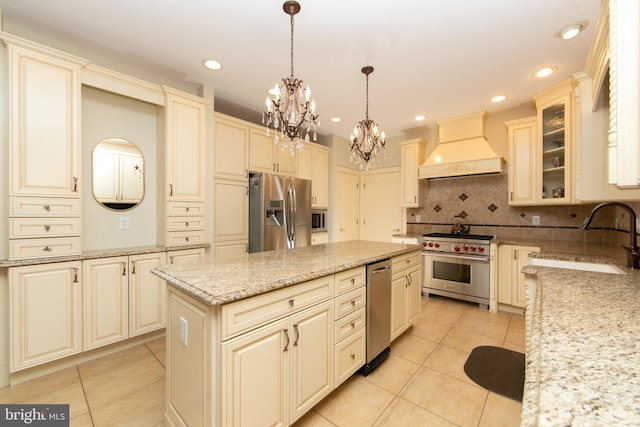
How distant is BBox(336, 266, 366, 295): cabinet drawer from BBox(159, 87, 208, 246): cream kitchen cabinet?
1.90 metres

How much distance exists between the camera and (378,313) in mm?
2164

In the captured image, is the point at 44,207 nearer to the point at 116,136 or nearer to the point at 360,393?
the point at 116,136

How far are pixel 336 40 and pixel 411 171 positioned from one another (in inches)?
108

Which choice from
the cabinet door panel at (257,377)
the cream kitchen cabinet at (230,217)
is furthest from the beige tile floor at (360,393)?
the cream kitchen cabinet at (230,217)

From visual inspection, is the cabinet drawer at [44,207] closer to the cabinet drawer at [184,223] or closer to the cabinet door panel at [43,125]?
the cabinet door panel at [43,125]

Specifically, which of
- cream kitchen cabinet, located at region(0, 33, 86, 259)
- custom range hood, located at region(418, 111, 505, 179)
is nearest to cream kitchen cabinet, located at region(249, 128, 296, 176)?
cream kitchen cabinet, located at region(0, 33, 86, 259)

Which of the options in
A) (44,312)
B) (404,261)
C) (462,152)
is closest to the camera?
(44,312)

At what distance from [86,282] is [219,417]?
1864mm

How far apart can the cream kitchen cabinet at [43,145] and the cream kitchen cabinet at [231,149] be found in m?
1.30

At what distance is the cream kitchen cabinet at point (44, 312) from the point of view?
1.94 m

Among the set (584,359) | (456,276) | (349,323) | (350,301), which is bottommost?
(456,276)

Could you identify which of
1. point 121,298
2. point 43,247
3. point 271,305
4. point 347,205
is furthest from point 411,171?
point 43,247

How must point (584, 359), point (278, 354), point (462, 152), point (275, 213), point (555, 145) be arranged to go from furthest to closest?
point (462, 152)
point (275, 213)
point (555, 145)
point (278, 354)
point (584, 359)

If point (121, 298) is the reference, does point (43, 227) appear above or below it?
above
